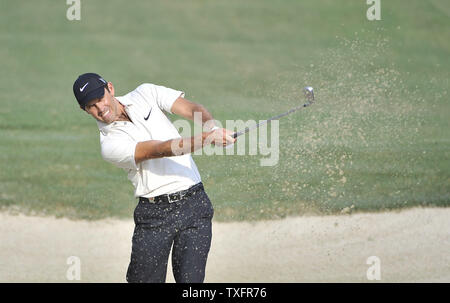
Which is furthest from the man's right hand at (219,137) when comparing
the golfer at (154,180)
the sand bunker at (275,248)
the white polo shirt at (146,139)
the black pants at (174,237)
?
the sand bunker at (275,248)

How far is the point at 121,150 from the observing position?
4262 mm

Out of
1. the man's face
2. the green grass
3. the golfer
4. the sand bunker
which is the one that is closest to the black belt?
the golfer

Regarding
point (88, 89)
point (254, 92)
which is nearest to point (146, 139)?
point (88, 89)

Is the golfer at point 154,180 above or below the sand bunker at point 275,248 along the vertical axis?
above

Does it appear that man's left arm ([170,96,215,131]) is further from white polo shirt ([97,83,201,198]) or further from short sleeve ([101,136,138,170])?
short sleeve ([101,136,138,170])

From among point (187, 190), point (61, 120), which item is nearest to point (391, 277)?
point (187, 190)

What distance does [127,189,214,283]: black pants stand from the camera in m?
4.42

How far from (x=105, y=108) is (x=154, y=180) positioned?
53 cm

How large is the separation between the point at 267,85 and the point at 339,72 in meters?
1.81

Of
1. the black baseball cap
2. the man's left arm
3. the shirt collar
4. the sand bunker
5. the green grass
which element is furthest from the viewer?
the green grass

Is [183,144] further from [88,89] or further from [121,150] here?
[88,89]

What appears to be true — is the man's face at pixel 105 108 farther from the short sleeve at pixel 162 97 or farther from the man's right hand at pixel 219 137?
the man's right hand at pixel 219 137

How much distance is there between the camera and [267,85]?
13.4 metres

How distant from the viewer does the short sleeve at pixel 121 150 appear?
4.25 metres
